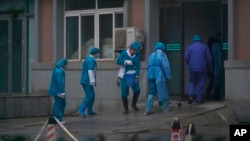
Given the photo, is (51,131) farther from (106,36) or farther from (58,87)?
(106,36)

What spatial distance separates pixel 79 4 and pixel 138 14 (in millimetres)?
2784

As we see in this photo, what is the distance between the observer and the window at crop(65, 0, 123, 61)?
20.4 m

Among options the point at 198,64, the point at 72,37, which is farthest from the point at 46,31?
the point at 198,64

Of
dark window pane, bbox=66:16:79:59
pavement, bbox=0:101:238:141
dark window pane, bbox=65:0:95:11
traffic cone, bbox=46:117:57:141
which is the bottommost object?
pavement, bbox=0:101:238:141

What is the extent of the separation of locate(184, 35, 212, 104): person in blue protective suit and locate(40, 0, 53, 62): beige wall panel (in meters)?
5.88

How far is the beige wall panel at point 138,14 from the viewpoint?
19.2 metres

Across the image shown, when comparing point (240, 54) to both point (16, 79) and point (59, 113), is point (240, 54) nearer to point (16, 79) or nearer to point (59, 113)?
point (59, 113)

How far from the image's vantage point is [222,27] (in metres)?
18.7

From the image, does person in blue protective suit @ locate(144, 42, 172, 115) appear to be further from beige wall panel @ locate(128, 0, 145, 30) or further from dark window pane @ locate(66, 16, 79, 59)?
dark window pane @ locate(66, 16, 79, 59)

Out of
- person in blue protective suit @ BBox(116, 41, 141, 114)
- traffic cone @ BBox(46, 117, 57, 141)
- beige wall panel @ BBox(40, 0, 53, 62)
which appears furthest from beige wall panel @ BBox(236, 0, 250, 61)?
traffic cone @ BBox(46, 117, 57, 141)

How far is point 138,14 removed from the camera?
19344 mm

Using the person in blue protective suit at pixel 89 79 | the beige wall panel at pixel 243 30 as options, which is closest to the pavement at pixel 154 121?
the person in blue protective suit at pixel 89 79

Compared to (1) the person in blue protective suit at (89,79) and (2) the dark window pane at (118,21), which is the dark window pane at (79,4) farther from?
(1) the person in blue protective suit at (89,79)

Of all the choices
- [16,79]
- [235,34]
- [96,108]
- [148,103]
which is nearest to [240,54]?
[235,34]
